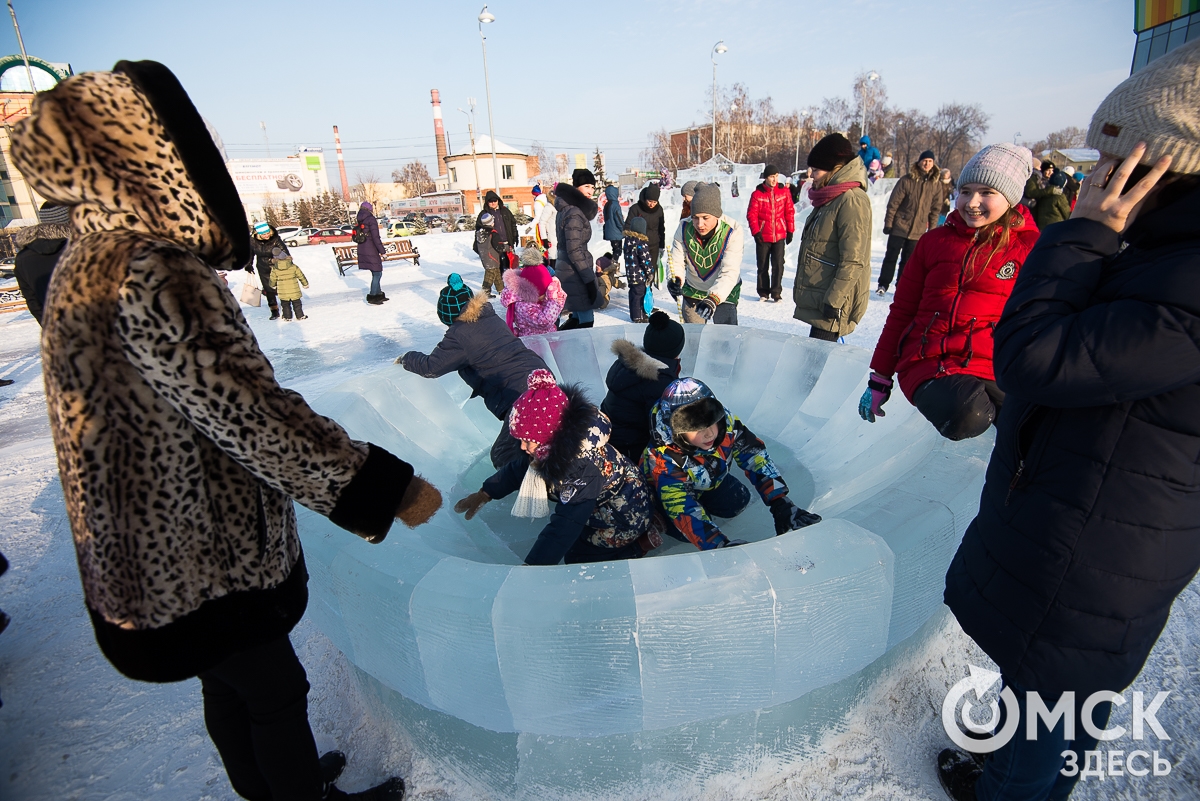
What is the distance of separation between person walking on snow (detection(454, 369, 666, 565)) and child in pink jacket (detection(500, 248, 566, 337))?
236 cm

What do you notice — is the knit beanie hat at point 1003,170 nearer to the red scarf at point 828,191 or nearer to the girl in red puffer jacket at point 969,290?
the girl in red puffer jacket at point 969,290

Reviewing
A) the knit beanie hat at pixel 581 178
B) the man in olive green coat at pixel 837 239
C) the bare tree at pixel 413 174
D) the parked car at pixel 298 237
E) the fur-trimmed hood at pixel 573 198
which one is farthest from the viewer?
the bare tree at pixel 413 174

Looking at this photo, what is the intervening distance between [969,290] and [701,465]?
1180 mm

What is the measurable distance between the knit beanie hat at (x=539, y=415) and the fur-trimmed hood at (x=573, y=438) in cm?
3

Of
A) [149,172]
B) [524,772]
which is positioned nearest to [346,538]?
[524,772]

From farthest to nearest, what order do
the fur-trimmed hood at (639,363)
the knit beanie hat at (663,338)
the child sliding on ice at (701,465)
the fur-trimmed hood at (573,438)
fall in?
the knit beanie hat at (663,338) < the fur-trimmed hood at (639,363) < the child sliding on ice at (701,465) < the fur-trimmed hood at (573,438)

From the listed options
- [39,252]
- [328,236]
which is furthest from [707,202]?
[328,236]

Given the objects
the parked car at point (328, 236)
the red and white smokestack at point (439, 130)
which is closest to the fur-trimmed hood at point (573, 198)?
the parked car at point (328, 236)

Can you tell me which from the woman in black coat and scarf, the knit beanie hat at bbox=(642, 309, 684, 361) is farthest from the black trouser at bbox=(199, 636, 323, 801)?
the woman in black coat and scarf

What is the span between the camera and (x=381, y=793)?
1625mm

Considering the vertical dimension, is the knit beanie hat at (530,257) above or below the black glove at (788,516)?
above

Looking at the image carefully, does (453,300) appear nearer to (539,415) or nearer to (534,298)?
(534,298)

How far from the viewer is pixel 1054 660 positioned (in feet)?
3.66

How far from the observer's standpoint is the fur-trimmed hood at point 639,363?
112 inches
